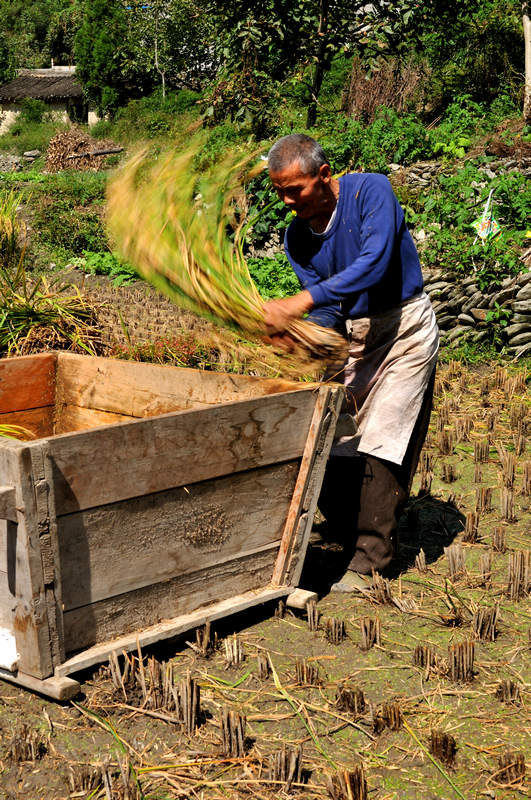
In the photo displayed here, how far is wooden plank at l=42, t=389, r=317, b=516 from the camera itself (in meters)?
2.48

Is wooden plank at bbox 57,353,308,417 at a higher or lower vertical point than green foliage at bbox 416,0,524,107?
lower

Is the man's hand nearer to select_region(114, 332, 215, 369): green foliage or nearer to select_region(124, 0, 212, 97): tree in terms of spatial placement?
select_region(114, 332, 215, 369): green foliage

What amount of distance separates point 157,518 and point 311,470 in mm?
658

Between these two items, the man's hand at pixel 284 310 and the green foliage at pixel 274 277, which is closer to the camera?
the man's hand at pixel 284 310

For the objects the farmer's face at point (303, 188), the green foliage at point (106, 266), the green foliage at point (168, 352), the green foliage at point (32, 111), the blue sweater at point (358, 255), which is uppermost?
the green foliage at point (32, 111)

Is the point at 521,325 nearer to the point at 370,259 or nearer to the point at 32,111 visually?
the point at 370,259

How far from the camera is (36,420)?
4.08 meters

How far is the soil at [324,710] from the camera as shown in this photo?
2.18m

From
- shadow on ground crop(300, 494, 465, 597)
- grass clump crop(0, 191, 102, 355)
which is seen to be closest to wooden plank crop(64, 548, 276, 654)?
shadow on ground crop(300, 494, 465, 597)

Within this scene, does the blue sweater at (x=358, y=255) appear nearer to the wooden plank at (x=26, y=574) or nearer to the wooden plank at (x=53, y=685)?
the wooden plank at (x=26, y=574)

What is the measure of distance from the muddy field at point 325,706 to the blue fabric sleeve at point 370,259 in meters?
1.13

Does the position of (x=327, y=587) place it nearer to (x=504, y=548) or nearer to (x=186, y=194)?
(x=504, y=548)

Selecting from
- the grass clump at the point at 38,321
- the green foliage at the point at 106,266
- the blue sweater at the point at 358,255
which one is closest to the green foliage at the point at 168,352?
the grass clump at the point at 38,321

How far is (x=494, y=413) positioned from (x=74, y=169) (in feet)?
64.2
